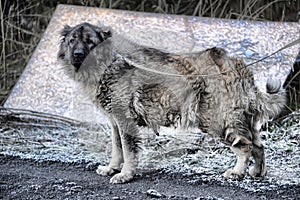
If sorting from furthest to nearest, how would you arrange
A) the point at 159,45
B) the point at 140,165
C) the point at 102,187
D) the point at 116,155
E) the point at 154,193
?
the point at 159,45
the point at 140,165
the point at 116,155
the point at 102,187
the point at 154,193

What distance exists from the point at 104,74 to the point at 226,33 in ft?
6.09

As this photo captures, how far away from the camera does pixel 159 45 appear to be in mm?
4773

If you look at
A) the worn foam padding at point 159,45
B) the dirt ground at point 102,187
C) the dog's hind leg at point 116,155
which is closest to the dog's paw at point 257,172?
the dirt ground at point 102,187

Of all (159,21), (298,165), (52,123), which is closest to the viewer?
(298,165)

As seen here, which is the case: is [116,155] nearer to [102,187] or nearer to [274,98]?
[102,187]

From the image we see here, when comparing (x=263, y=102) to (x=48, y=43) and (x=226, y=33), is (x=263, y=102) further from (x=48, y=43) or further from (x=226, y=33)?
(x=48, y=43)

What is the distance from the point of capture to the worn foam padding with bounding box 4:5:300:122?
15.4 ft

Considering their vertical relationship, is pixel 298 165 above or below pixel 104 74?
below

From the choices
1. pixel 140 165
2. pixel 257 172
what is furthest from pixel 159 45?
pixel 257 172

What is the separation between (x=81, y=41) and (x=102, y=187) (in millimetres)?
851

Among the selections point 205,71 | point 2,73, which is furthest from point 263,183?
point 2,73

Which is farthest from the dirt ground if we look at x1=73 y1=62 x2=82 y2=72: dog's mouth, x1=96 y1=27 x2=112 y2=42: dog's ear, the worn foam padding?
the worn foam padding

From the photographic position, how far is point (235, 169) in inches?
130

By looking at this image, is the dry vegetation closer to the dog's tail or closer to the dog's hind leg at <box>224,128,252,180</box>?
the dog's tail
